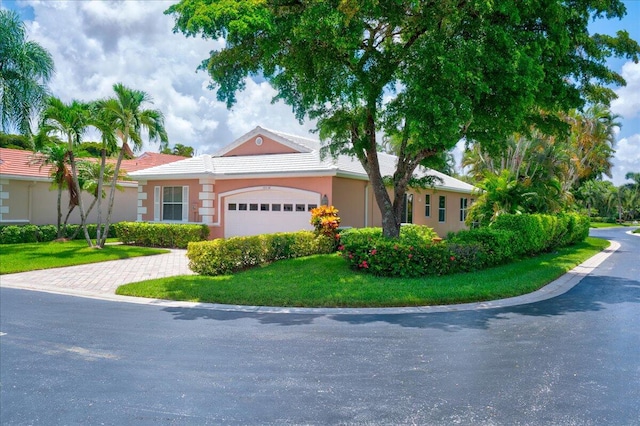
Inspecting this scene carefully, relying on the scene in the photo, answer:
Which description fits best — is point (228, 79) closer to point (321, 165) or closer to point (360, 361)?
point (321, 165)

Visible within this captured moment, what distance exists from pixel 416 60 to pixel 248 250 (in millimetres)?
6577

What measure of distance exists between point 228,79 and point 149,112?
6697 millimetres

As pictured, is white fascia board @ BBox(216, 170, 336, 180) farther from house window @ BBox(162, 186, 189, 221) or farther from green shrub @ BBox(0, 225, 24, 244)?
green shrub @ BBox(0, 225, 24, 244)

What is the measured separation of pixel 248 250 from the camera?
1326 cm

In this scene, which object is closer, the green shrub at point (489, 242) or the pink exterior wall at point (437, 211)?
the green shrub at point (489, 242)

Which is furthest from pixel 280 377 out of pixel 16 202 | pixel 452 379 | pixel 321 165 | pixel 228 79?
pixel 16 202

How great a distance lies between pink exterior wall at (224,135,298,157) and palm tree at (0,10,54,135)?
8.87 meters

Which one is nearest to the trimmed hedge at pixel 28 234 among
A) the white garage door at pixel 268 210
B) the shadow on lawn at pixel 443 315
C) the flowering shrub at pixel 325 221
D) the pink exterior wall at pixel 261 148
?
the white garage door at pixel 268 210

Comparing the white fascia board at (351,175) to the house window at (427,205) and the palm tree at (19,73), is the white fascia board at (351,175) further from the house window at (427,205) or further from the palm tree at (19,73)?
the palm tree at (19,73)

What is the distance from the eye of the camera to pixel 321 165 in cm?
1855

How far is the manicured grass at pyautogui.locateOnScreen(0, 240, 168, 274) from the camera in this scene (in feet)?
46.9

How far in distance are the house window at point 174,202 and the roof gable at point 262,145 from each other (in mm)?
2623

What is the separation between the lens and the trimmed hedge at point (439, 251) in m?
11.9

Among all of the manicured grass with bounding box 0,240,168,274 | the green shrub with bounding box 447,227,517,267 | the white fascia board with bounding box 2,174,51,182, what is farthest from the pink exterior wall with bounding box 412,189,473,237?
the white fascia board with bounding box 2,174,51,182
